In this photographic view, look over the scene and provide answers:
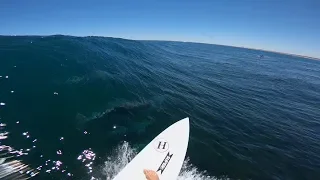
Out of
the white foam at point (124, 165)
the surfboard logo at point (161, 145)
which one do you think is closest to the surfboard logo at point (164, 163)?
the surfboard logo at point (161, 145)

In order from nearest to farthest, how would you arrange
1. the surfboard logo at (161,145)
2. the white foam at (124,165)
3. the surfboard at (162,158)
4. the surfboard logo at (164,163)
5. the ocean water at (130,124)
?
the surfboard at (162,158)
the surfboard logo at (164,163)
the white foam at (124,165)
the surfboard logo at (161,145)
the ocean water at (130,124)

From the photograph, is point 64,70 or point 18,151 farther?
point 64,70

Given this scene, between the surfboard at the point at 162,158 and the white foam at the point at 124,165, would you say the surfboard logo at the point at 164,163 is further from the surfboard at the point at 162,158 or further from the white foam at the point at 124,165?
the white foam at the point at 124,165

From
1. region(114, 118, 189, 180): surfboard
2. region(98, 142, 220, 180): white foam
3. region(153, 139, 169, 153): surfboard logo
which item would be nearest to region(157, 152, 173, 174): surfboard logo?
region(114, 118, 189, 180): surfboard

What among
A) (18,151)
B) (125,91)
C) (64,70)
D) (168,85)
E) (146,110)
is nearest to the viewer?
(18,151)

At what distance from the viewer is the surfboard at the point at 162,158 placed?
12.9 metres

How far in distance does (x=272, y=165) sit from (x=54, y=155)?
18825 millimetres

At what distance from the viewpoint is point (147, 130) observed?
18688 mm

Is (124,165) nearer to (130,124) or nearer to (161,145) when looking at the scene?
(161,145)

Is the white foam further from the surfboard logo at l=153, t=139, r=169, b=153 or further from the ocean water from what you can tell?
the surfboard logo at l=153, t=139, r=169, b=153

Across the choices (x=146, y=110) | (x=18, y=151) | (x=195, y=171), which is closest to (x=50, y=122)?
(x=18, y=151)

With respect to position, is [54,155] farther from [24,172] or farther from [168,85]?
[168,85]

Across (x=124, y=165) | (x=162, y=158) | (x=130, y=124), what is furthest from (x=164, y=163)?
(x=130, y=124)

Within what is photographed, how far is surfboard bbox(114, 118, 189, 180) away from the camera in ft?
42.2
